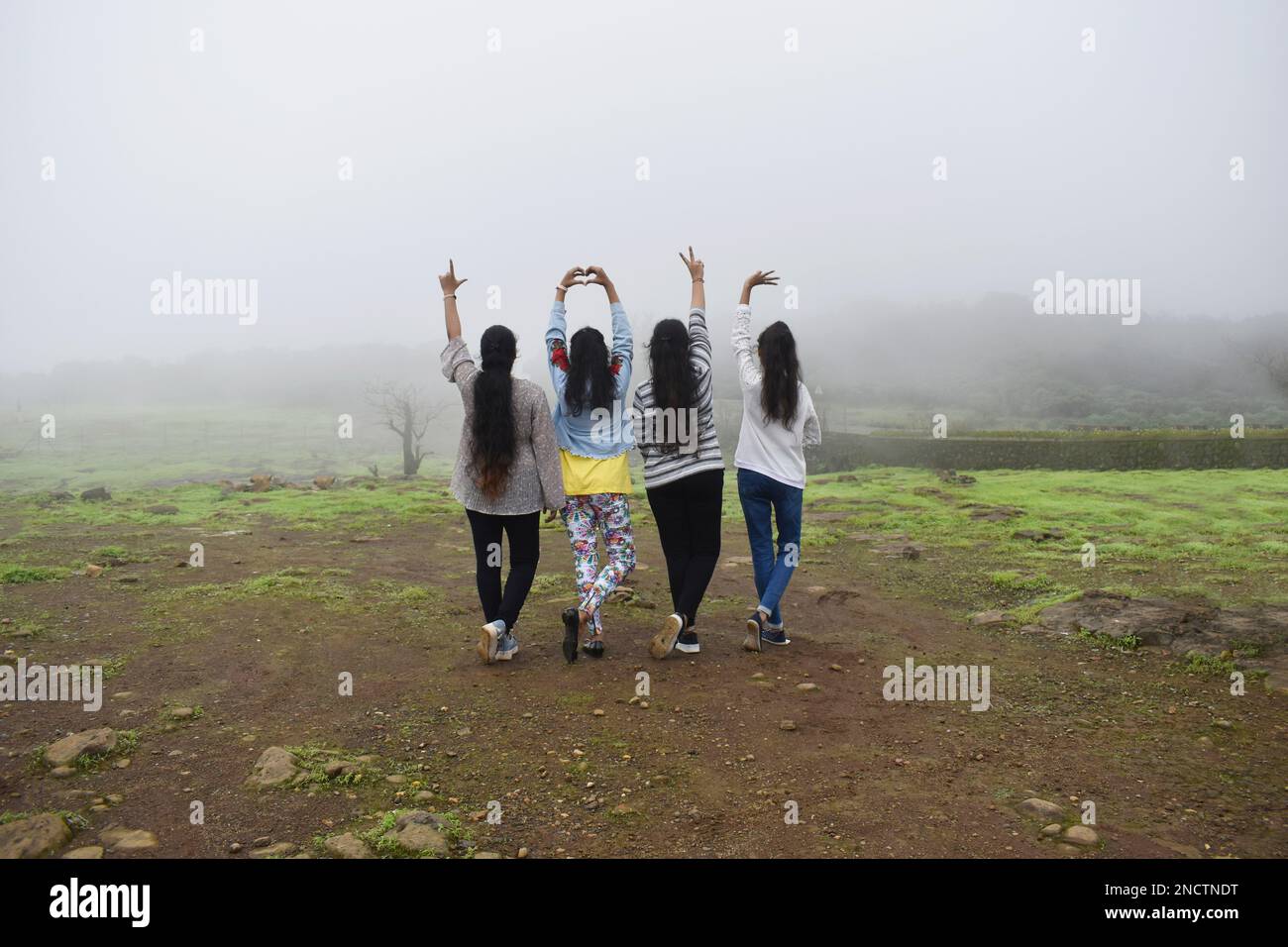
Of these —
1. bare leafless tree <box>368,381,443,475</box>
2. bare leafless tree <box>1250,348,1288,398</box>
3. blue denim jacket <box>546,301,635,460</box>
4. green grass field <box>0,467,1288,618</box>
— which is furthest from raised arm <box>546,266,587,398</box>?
bare leafless tree <box>1250,348,1288,398</box>

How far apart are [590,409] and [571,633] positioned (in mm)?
1604

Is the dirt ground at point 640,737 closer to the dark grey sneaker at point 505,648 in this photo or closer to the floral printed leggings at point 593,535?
the dark grey sneaker at point 505,648

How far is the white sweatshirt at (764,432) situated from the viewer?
21.1 feet

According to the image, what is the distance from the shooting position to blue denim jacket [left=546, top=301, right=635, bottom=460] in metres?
6.16

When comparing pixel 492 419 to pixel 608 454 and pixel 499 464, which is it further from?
pixel 608 454

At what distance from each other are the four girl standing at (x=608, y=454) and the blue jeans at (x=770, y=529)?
0.01 metres

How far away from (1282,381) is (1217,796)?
5545 centimetres

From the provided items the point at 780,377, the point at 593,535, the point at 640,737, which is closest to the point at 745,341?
the point at 780,377

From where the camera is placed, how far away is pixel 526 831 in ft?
12.5

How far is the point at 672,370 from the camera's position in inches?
242

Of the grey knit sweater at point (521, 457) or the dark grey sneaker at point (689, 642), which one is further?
the dark grey sneaker at point (689, 642)

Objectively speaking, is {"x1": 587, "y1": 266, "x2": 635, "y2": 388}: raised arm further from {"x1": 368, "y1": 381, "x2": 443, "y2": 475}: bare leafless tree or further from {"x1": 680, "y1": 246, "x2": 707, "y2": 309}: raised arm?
{"x1": 368, "y1": 381, "x2": 443, "y2": 475}: bare leafless tree

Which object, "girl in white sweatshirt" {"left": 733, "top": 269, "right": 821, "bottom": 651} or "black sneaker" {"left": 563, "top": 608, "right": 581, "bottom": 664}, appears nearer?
"black sneaker" {"left": 563, "top": 608, "right": 581, "bottom": 664}

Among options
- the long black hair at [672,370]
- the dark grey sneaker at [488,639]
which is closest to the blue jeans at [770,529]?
the long black hair at [672,370]
